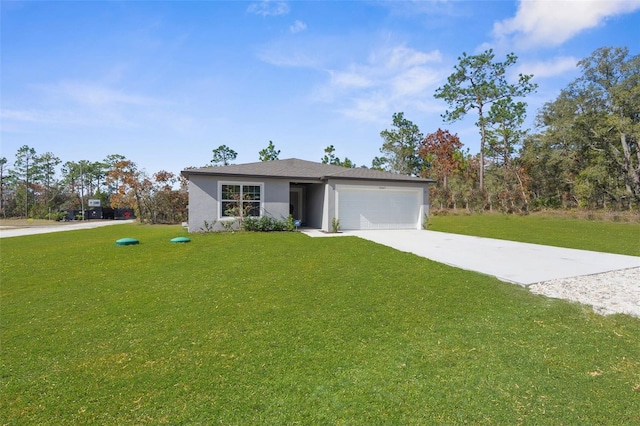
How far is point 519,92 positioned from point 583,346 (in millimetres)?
33466

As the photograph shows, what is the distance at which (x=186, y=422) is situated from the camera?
2.13 m

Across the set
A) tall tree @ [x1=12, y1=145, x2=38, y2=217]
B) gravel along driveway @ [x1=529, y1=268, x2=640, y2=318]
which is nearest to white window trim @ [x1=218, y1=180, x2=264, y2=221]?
gravel along driveway @ [x1=529, y1=268, x2=640, y2=318]

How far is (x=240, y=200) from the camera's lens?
13.7m

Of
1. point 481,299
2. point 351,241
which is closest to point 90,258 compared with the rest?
point 351,241

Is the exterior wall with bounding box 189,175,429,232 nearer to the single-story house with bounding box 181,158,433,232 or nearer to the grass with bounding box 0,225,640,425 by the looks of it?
the single-story house with bounding box 181,158,433,232

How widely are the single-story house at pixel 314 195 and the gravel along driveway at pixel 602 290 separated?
9282 millimetres

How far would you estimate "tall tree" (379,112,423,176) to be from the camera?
37938 mm

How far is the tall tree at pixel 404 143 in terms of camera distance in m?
→ 37.9

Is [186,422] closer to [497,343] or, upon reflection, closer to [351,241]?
[497,343]

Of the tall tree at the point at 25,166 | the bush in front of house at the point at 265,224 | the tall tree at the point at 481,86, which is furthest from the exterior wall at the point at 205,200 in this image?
the tall tree at the point at 25,166

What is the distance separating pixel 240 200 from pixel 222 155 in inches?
1097

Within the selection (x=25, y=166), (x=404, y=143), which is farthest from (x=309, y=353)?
(x=25, y=166)

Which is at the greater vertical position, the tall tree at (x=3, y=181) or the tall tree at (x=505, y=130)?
the tall tree at (x=505, y=130)

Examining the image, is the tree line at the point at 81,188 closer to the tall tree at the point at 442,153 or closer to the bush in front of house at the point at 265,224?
the bush in front of house at the point at 265,224
